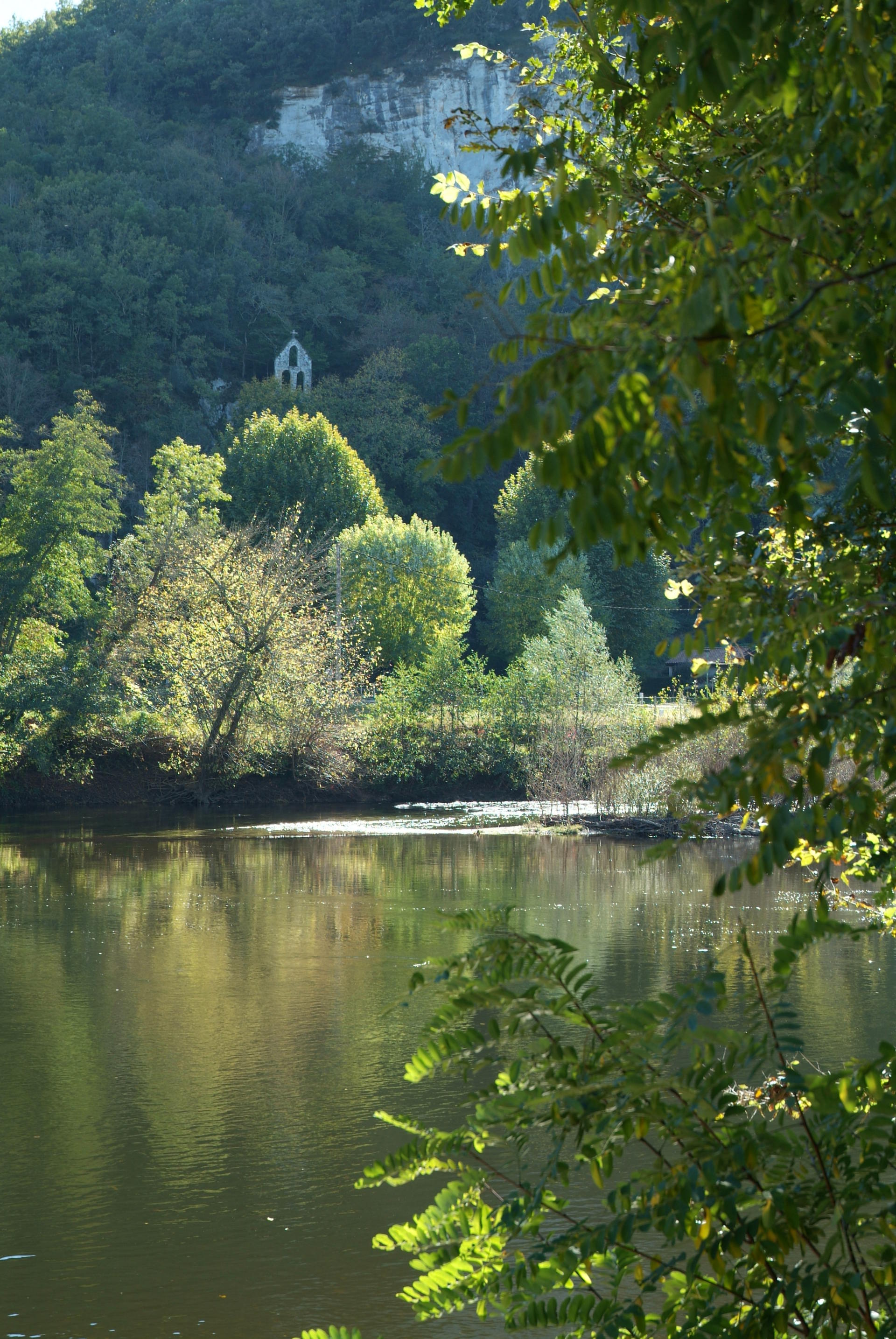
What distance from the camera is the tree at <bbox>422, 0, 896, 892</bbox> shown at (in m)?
1.87

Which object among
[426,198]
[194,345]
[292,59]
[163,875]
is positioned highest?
[292,59]

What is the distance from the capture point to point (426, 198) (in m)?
89.9

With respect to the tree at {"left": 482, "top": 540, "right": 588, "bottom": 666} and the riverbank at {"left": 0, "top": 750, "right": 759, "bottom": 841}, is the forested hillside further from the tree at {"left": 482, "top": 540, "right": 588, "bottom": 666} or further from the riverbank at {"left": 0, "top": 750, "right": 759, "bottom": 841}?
the riverbank at {"left": 0, "top": 750, "right": 759, "bottom": 841}

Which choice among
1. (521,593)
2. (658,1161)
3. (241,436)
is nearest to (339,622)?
(521,593)

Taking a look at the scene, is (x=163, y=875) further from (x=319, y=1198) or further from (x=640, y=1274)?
(x=640, y=1274)

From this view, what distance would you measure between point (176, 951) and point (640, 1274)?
42.0ft

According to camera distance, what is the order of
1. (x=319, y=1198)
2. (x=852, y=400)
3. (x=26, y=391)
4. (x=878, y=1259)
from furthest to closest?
(x=26, y=391), (x=319, y=1198), (x=878, y=1259), (x=852, y=400)

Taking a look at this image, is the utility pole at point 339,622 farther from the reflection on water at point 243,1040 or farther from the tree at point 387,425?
the tree at point 387,425

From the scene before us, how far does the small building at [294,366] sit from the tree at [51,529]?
35318mm

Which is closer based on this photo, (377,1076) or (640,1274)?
(640,1274)

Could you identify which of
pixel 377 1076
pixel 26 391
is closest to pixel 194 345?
pixel 26 391

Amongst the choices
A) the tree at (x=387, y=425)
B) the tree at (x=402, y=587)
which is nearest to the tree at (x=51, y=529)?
the tree at (x=402, y=587)

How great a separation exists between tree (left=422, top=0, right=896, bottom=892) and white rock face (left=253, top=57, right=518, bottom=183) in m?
98.3

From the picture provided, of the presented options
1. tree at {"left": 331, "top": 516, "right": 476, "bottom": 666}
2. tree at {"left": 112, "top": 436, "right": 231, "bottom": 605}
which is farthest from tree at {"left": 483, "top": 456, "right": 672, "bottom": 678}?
tree at {"left": 112, "top": 436, "right": 231, "bottom": 605}
